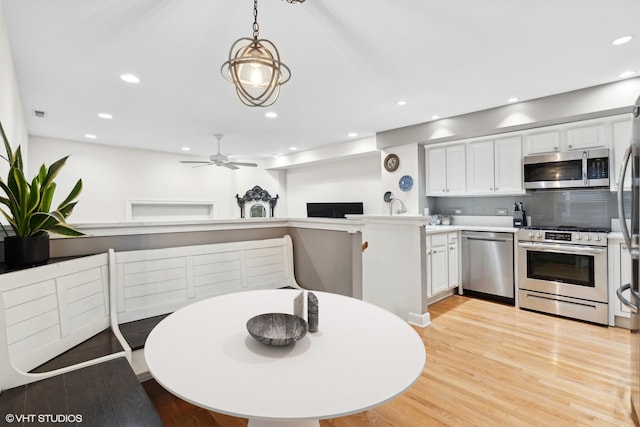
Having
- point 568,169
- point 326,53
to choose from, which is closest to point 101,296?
point 326,53

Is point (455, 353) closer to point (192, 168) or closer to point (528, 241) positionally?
point (528, 241)

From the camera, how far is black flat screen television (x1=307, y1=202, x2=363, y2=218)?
6.17 m

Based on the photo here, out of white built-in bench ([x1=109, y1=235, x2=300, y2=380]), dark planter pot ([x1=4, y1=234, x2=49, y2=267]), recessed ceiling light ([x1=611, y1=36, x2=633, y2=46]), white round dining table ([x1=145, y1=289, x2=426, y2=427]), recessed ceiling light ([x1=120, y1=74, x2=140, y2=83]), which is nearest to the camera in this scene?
white round dining table ([x1=145, y1=289, x2=426, y2=427])

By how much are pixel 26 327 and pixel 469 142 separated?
480 cm

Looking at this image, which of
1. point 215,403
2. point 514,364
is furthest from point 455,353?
point 215,403

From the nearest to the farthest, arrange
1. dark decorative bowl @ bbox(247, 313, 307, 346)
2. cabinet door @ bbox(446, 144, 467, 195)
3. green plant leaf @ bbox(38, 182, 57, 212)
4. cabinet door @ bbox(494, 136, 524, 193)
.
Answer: dark decorative bowl @ bbox(247, 313, 307, 346) → green plant leaf @ bbox(38, 182, 57, 212) → cabinet door @ bbox(494, 136, 524, 193) → cabinet door @ bbox(446, 144, 467, 195)

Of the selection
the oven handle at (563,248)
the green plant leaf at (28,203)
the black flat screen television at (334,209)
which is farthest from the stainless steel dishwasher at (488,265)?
the green plant leaf at (28,203)

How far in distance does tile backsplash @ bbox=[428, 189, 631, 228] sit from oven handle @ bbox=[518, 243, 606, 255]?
0.64 meters

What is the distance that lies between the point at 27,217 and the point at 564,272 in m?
4.62

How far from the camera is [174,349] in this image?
1.06 m

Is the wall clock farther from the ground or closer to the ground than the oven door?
farther from the ground

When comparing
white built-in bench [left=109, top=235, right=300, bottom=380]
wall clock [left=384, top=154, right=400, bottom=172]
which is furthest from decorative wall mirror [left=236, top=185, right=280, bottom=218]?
white built-in bench [left=109, top=235, right=300, bottom=380]

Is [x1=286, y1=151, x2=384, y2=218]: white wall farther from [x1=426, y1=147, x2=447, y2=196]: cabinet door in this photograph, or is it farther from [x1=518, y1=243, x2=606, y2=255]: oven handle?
[x1=518, y1=243, x2=606, y2=255]: oven handle

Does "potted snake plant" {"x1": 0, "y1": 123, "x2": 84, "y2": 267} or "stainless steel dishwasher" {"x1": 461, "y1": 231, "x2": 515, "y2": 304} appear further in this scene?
"stainless steel dishwasher" {"x1": 461, "y1": 231, "x2": 515, "y2": 304}
